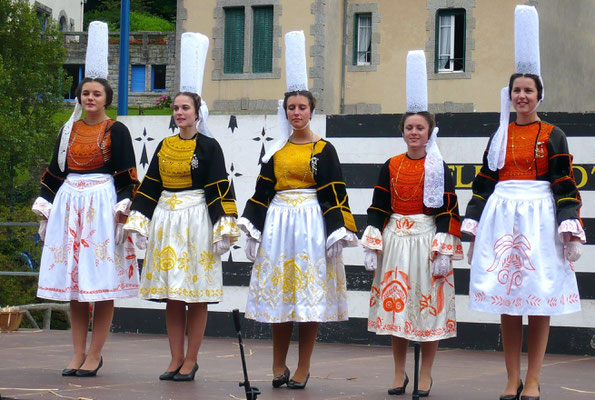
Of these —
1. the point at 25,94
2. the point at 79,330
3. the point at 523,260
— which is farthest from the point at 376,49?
the point at 523,260

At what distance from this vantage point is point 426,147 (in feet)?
22.5

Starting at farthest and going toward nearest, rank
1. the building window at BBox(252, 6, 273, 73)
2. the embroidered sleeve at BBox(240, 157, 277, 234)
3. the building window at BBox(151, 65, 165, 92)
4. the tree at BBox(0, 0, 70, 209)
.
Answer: the building window at BBox(151, 65, 165, 92)
the tree at BBox(0, 0, 70, 209)
the building window at BBox(252, 6, 273, 73)
the embroidered sleeve at BBox(240, 157, 277, 234)

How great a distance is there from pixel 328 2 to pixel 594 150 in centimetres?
2171

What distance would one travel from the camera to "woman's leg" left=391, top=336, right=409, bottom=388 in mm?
6645

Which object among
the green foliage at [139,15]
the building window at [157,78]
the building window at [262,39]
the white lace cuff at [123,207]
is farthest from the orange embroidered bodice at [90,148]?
the green foliage at [139,15]

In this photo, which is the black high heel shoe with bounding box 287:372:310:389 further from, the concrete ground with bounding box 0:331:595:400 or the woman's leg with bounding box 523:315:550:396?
the woman's leg with bounding box 523:315:550:396

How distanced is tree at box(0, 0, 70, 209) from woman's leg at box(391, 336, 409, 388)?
28974 millimetres

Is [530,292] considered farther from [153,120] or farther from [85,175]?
[153,120]

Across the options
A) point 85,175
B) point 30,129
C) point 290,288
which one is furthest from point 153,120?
point 30,129

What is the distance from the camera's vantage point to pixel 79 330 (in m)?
7.29

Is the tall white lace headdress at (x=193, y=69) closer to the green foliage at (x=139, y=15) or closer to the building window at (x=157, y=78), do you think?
the building window at (x=157, y=78)

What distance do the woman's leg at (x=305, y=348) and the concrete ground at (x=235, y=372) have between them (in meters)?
0.13

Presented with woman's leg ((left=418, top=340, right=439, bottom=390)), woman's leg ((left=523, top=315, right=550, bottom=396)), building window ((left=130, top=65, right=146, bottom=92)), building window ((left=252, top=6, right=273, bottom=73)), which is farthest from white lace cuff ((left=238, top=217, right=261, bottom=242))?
building window ((left=130, top=65, right=146, bottom=92))

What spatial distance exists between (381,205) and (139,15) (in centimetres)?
4945
